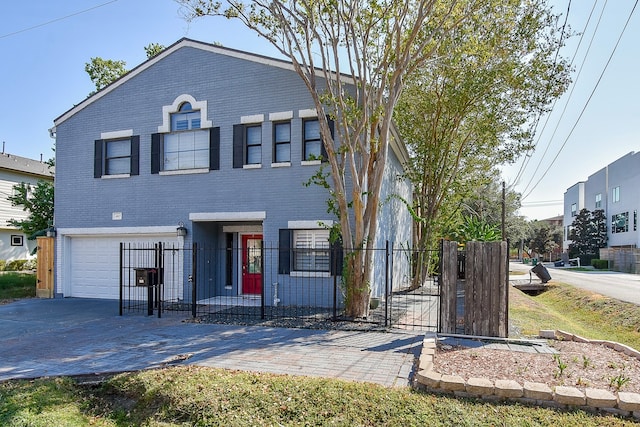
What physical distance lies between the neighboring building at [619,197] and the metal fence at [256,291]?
33.5 meters

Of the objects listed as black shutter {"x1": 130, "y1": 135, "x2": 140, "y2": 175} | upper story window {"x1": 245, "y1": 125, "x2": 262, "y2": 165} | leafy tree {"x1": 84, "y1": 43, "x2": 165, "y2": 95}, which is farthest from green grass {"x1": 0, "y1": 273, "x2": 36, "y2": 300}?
leafy tree {"x1": 84, "y1": 43, "x2": 165, "y2": 95}

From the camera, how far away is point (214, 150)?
12414 millimetres

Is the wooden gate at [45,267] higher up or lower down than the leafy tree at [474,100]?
lower down

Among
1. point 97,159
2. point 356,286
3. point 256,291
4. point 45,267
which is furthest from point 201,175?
point 45,267

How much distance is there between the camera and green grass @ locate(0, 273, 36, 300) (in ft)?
48.4

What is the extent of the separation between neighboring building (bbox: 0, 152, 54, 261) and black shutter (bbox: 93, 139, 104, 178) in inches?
542

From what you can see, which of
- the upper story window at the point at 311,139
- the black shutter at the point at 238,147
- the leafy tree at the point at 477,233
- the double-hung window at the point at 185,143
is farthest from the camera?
the leafy tree at the point at 477,233

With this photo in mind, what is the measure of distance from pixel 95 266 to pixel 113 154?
3.91m

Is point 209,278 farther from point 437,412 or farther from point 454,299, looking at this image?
point 437,412

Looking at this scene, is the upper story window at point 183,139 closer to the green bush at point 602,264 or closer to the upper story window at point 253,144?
the upper story window at point 253,144

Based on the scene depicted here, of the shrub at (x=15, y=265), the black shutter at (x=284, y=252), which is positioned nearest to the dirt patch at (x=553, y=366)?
the black shutter at (x=284, y=252)

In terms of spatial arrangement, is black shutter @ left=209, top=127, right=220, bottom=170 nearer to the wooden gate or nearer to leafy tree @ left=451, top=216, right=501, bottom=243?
the wooden gate

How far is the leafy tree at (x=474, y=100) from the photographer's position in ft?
37.3

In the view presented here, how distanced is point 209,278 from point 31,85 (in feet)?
30.4
